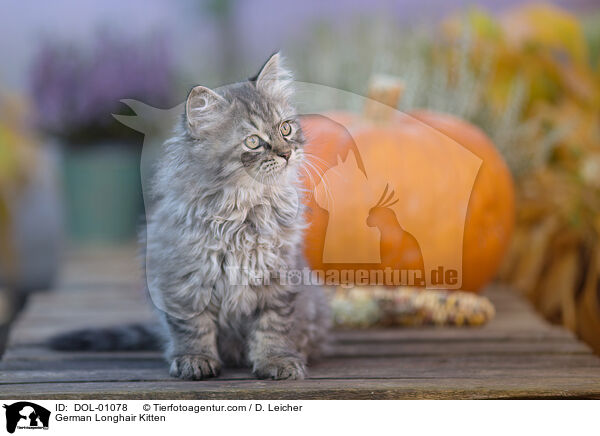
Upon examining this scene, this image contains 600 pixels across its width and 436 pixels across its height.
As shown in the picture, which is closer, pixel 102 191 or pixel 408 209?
pixel 408 209

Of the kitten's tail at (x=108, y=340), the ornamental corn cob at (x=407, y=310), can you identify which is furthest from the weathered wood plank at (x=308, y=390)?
the ornamental corn cob at (x=407, y=310)

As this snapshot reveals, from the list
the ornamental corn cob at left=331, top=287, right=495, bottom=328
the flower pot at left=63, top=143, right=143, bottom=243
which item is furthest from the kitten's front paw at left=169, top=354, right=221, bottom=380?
the flower pot at left=63, top=143, right=143, bottom=243

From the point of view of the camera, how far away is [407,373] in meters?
1.40

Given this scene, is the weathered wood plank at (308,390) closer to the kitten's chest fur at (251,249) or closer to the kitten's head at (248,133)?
the kitten's chest fur at (251,249)

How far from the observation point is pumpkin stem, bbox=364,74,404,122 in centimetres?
184

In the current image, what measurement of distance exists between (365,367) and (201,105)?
2.00 feet

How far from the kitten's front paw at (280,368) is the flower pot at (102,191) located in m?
1.78

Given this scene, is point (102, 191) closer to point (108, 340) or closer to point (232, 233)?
point (108, 340)

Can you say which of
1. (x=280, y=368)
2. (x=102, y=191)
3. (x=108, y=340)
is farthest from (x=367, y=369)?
(x=102, y=191)

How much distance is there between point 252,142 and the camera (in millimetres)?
1197

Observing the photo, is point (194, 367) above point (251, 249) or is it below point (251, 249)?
below

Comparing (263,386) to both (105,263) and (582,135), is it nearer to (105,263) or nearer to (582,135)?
(105,263)

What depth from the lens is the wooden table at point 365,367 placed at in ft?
4.17
